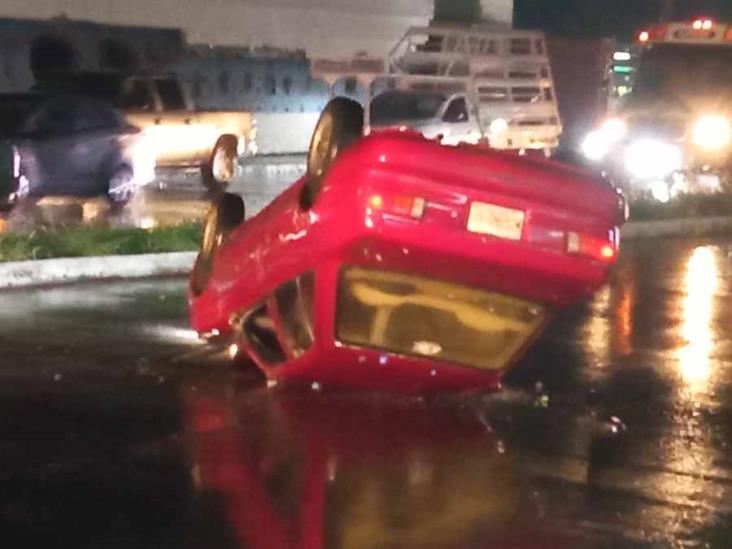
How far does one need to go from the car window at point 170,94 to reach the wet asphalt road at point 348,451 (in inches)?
469

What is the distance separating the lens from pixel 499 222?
8.41 meters

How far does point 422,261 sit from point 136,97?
16.0 m

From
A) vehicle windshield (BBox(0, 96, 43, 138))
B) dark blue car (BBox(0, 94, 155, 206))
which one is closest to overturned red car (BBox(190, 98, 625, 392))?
dark blue car (BBox(0, 94, 155, 206))

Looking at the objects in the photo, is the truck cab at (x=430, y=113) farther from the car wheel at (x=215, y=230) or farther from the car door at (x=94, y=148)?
the car wheel at (x=215, y=230)

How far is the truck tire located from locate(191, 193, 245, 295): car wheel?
1208 cm

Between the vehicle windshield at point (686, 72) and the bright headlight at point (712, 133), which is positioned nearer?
the bright headlight at point (712, 133)

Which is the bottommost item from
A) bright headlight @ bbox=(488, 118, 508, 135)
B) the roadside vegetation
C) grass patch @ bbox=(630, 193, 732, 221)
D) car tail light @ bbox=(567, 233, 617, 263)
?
bright headlight @ bbox=(488, 118, 508, 135)

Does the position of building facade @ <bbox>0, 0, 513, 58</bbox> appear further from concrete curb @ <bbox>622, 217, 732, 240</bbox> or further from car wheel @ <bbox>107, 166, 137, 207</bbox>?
concrete curb @ <bbox>622, 217, 732, 240</bbox>

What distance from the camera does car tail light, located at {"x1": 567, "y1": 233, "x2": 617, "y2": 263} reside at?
8461 mm

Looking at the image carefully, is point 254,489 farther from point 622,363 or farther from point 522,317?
point 622,363

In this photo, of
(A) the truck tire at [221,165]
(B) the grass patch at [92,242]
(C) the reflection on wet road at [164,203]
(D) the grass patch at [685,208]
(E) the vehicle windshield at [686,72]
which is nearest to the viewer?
(B) the grass patch at [92,242]

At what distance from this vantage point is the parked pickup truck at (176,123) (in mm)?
23266

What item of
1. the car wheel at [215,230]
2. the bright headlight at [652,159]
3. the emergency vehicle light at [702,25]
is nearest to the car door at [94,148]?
the bright headlight at [652,159]

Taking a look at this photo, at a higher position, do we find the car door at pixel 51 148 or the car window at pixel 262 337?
the car window at pixel 262 337
